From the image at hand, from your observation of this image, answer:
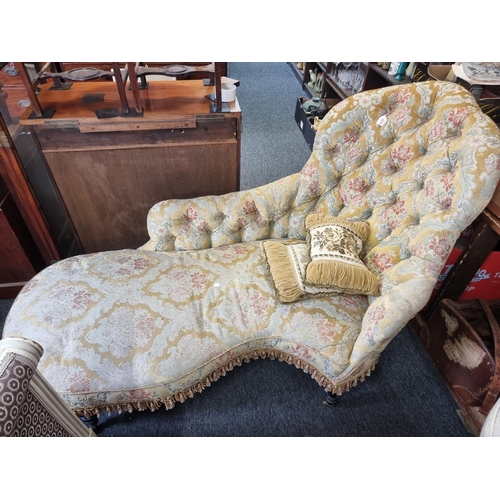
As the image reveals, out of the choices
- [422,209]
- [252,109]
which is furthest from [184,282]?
[252,109]

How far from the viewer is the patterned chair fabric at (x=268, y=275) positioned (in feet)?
3.29

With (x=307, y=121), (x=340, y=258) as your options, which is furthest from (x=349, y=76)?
(x=340, y=258)

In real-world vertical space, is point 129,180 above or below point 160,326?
above

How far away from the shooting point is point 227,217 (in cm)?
138

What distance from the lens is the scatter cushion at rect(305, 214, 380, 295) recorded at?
1.14 meters

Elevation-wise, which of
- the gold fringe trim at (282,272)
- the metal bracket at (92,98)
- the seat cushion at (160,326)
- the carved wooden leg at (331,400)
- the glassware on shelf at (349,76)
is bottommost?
the carved wooden leg at (331,400)

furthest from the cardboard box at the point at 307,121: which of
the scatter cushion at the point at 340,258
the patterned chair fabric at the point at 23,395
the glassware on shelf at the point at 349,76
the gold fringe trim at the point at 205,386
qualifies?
the patterned chair fabric at the point at 23,395

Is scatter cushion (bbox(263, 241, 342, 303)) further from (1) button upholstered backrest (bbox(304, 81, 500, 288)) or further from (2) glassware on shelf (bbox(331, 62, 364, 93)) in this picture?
(2) glassware on shelf (bbox(331, 62, 364, 93))

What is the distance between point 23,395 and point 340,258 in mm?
947

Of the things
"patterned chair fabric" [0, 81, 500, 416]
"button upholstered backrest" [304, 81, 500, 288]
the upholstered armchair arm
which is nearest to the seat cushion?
"patterned chair fabric" [0, 81, 500, 416]

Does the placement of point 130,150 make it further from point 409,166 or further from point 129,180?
point 409,166

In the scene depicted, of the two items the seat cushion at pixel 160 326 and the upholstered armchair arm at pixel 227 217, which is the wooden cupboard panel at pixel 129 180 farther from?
the seat cushion at pixel 160 326

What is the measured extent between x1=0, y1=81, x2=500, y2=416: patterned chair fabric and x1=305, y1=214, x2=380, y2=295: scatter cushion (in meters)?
0.05

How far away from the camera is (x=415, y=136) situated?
3.79ft
